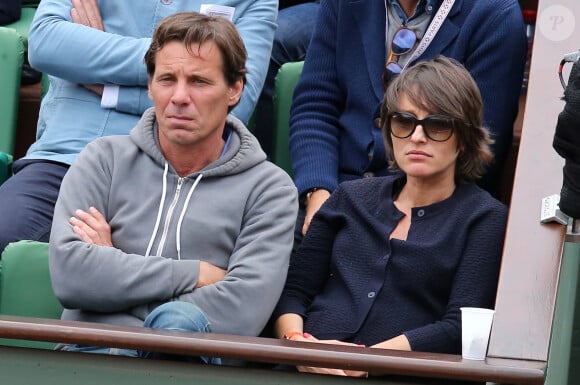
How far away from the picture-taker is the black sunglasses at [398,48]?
368 cm

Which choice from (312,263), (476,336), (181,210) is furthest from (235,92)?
(476,336)

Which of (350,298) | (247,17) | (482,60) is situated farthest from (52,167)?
(482,60)

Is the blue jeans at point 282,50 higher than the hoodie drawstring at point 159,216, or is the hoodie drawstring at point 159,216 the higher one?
the blue jeans at point 282,50

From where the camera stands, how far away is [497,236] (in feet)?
9.91

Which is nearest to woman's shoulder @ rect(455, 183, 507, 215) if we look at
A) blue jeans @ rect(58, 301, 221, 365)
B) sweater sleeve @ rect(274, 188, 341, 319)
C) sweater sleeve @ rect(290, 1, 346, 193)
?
sweater sleeve @ rect(274, 188, 341, 319)

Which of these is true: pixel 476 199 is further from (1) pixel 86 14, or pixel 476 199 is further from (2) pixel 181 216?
(1) pixel 86 14

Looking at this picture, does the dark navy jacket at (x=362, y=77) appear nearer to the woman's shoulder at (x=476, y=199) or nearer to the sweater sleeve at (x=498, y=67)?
the sweater sleeve at (x=498, y=67)

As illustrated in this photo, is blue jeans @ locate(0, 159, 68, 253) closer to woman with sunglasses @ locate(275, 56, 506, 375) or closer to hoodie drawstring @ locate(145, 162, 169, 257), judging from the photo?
hoodie drawstring @ locate(145, 162, 169, 257)

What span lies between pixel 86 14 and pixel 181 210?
99cm

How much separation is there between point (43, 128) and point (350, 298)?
4.30 ft

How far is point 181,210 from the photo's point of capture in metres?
3.15

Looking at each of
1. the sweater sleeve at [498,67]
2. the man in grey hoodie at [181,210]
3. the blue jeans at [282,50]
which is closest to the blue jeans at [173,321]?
the man in grey hoodie at [181,210]

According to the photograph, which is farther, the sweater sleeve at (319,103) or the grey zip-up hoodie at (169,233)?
the sweater sleeve at (319,103)

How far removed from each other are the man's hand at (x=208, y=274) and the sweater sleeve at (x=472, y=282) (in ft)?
1.60
